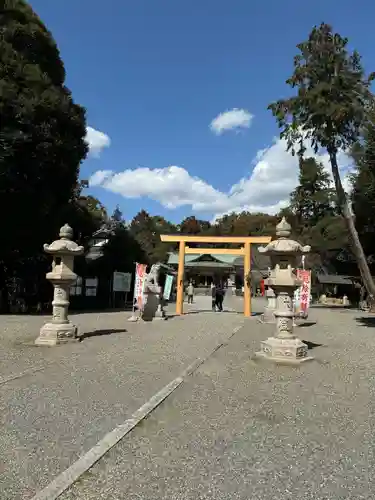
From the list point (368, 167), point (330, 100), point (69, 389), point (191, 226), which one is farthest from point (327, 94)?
point (191, 226)

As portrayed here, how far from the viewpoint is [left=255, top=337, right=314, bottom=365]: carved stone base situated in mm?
8391

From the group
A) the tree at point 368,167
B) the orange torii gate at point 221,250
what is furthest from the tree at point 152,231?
the tree at point 368,167

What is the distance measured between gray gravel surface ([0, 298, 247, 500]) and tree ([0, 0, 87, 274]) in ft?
20.3

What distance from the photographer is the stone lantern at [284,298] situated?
854 cm

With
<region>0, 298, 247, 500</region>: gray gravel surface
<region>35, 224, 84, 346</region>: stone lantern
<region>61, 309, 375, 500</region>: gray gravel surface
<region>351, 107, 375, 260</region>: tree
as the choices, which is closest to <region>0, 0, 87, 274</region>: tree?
<region>0, 298, 247, 500</region>: gray gravel surface

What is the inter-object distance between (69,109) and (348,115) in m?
11.9

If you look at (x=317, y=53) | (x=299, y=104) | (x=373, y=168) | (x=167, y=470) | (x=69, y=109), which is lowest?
(x=167, y=470)

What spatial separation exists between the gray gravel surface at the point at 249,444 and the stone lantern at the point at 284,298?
1.20m

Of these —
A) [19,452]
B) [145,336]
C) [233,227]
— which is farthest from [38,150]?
[233,227]

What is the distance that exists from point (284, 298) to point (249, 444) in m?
5.30

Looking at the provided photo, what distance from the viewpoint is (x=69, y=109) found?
19.0m

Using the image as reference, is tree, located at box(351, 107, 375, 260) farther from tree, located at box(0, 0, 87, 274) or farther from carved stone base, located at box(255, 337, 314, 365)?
tree, located at box(0, 0, 87, 274)

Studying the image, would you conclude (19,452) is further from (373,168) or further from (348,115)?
(348,115)

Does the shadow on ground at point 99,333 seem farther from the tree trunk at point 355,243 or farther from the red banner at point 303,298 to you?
the tree trunk at point 355,243
